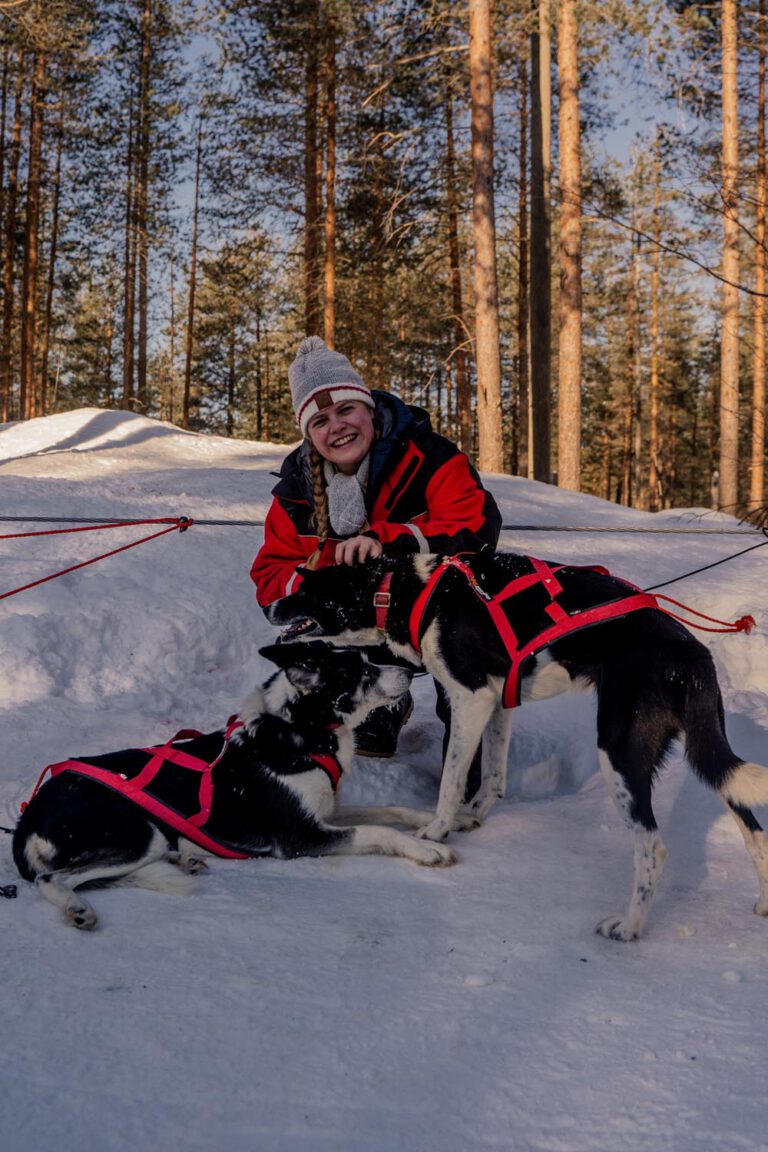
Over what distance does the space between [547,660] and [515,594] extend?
0.28 m

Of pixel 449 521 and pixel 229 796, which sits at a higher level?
pixel 449 521

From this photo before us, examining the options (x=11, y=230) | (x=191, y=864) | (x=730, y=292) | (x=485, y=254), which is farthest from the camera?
(x=11, y=230)

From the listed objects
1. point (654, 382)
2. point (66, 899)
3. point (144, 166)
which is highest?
point (144, 166)

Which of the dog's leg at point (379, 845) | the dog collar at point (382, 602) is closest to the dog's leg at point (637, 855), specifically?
the dog's leg at point (379, 845)

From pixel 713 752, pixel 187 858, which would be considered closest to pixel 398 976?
pixel 187 858

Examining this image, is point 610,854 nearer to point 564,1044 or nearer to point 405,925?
point 405,925

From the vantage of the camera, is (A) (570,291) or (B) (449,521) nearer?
(B) (449,521)

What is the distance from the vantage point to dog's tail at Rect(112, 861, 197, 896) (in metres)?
2.83

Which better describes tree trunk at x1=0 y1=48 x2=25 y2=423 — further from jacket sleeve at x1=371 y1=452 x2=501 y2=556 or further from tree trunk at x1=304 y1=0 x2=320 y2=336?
jacket sleeve at x1=371 y1=452 x2=501 y2=556

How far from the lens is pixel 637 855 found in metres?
2.71

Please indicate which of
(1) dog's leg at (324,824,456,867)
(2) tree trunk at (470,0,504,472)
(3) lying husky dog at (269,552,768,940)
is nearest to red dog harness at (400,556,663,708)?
(3) lying husky dog at (269,552,768,940)

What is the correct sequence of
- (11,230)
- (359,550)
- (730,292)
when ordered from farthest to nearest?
(11,230) → (730,292) → (359,550)

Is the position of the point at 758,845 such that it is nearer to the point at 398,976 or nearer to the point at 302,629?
the point at 398,976

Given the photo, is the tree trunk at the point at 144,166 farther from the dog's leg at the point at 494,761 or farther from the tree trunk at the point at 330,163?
the dog's leg at the point at 494,761
